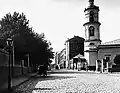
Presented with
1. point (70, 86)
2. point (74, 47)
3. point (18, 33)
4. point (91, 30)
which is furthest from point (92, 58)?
point (70, 86)

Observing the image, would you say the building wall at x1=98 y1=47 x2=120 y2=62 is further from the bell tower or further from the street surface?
the street surface

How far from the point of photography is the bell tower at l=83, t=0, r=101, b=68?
6862 centimetres

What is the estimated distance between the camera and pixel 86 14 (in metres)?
69.5

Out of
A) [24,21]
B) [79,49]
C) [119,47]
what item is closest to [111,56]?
[119,47]

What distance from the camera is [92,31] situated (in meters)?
69.1

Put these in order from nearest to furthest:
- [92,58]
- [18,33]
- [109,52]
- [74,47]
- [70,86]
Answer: [70,86], [18,33], [109,52], [92,58], [74,47]

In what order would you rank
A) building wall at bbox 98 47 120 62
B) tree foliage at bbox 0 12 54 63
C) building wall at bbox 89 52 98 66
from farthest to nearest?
building wall at bbox 89 52 98 66, building wall at bbox 98 47 120 62, tree foliage at bbox 0 12 54 63

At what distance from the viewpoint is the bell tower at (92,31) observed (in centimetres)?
6862

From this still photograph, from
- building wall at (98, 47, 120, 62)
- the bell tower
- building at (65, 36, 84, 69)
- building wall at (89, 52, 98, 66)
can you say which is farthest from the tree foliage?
building at (65, 36, 84, 69)

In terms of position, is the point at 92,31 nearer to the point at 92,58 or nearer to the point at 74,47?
the point at 92,58

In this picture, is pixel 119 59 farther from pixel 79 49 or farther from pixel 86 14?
pixel 79 49

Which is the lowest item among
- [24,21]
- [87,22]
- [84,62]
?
[84,62]

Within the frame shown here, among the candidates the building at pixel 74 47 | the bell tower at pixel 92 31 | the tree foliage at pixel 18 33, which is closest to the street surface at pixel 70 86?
the tree foliage at pixel 18 33

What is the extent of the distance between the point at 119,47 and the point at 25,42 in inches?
1266
